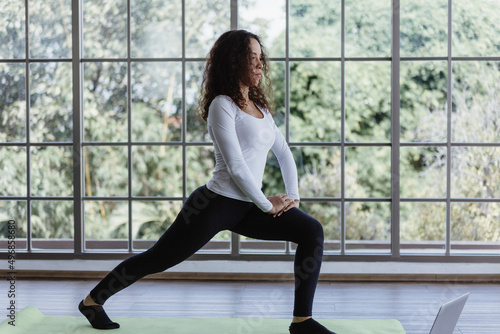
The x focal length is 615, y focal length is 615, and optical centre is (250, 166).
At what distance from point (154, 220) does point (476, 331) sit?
2210 mm

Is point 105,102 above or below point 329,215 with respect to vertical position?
above

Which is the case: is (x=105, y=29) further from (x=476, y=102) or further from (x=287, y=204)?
(x=476, y=102)

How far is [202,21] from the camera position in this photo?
4.04 meters

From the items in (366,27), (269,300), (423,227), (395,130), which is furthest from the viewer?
(423,227)

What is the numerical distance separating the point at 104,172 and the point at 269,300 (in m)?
1.51

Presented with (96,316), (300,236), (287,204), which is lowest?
(96,316)

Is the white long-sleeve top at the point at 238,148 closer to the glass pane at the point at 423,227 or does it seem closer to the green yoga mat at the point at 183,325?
the green yoga mat at the point at 183,325

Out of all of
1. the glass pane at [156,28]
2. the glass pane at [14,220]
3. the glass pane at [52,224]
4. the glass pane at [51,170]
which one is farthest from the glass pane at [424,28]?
the glass pane at [14,220]

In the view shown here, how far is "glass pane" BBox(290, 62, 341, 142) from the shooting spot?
4.09 metres

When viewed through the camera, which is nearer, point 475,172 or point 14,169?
point 475,172

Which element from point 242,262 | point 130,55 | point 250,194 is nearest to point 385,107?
point 242,262

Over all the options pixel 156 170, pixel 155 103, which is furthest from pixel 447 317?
pixel 155 103

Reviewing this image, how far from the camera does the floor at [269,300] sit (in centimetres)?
306

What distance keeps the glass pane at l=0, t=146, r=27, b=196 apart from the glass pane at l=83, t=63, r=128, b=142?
0.48 metres
